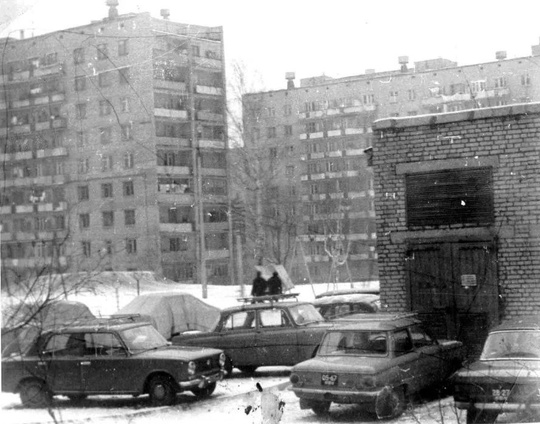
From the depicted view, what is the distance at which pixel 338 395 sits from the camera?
229 inches

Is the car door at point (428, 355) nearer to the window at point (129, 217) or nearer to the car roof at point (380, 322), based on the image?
the car roof at point (380, 322)

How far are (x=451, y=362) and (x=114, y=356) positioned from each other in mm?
2819

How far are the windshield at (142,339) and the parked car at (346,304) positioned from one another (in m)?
2.62

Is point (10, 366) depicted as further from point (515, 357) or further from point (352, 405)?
point (515, 357)

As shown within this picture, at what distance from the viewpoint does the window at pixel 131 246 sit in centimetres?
506

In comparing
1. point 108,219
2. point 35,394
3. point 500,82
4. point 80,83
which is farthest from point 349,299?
point 35,394

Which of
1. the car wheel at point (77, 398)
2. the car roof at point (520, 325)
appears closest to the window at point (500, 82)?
the car roof at point (520, 325)

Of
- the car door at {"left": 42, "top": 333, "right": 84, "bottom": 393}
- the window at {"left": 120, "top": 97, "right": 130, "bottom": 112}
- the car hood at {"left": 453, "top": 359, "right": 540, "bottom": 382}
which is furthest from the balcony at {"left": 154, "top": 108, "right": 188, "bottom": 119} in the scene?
the car hood at {"left": 453, "top": 359, "right": 540, "bottom": 382}

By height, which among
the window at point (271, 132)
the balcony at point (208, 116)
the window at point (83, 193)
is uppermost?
the balcony at point (208, 116)

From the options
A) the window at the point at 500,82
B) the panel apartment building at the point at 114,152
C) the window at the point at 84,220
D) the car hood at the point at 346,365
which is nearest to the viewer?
the panel apartment building at the point at 114,152

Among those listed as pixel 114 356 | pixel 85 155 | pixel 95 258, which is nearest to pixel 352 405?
pixel 114 356

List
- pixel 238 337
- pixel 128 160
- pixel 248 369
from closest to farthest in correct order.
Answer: pixel 128 160
pixel 248 369
pixel 238 337

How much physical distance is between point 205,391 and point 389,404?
153 cm

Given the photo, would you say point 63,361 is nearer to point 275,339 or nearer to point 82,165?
point 82,165
